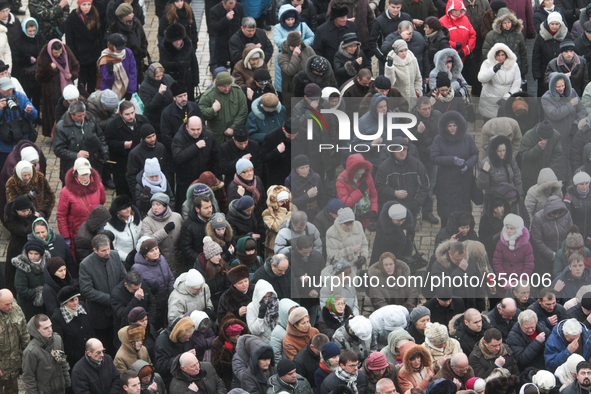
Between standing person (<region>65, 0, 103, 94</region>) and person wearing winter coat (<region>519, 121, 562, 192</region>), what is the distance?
630cm

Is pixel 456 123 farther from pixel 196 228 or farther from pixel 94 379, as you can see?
pixel 94 379

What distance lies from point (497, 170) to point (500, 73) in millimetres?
2163

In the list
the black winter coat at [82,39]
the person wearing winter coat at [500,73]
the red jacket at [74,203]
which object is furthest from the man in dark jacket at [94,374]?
the person wearing winter coat at [500,73]

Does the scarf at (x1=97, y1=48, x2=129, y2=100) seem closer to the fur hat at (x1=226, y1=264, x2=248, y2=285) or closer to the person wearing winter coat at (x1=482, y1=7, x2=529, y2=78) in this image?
the fur hat at (x1=226, y1=264, x2=248, y2=285)

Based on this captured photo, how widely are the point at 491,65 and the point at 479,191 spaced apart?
236 centimetres

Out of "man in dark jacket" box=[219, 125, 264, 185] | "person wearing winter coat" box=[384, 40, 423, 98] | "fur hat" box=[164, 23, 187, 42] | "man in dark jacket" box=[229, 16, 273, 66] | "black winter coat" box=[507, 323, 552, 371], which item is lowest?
"black winter coat" box=[507, 323, 552, 371]

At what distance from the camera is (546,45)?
16672 mm

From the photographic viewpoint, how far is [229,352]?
460 inches

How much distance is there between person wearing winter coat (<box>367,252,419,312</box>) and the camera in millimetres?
12828

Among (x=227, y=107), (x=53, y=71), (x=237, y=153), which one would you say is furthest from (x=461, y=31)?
(x=53, y=71)

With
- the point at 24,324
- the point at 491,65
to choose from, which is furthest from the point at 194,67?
the point at 24,324

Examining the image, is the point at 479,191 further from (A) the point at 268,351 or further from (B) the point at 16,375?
(B) the point at 16,375

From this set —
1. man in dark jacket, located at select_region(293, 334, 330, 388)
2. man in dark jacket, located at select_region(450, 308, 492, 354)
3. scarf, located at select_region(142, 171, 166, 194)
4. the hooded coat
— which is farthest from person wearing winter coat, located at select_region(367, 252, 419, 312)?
scarf, located at select_region(142, 171, 166, 194)

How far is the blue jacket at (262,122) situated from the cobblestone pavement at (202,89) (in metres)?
1.86
